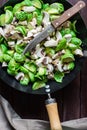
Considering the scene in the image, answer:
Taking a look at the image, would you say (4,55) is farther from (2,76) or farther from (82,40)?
(82,40)

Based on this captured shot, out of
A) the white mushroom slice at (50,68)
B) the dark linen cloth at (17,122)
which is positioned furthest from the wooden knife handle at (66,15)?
the dark linen cloth at (17,122)

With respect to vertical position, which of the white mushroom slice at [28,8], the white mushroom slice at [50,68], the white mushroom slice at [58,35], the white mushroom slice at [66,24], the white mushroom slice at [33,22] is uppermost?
the white mushroom slice at [28,8]

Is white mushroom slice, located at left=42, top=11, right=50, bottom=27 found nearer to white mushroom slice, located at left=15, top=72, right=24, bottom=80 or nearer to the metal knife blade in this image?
the metal knife blade

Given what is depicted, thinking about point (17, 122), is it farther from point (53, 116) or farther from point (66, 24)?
point (66, 24)

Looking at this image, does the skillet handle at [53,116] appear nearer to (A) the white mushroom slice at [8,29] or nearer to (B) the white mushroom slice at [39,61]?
(B) the white mushroom slice at [39,61]

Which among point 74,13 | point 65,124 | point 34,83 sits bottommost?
point 65,124

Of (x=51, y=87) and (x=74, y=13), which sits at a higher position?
(x=74, y=13)

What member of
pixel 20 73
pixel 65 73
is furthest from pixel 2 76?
pixel 65 73
